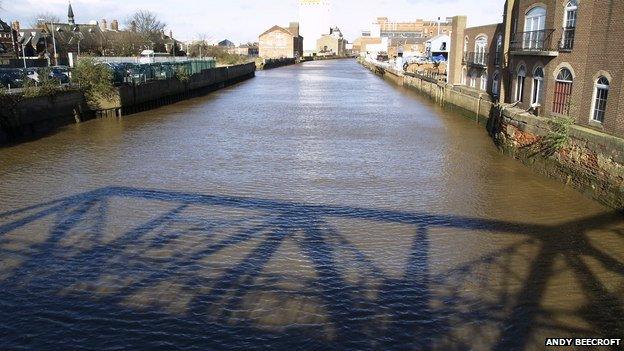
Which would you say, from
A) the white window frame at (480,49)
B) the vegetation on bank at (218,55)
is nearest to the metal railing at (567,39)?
the white window frame at (480,49)

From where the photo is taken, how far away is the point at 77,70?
31.3 metres

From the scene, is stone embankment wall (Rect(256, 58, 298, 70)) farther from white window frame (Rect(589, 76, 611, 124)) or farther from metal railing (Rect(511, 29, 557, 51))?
white window frame (Rect(589, 76, 611, 124))

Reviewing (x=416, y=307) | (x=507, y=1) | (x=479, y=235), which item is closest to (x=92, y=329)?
(x=416, y=307)

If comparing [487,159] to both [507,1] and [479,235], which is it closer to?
[479,235]

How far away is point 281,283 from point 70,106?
24.1 meters

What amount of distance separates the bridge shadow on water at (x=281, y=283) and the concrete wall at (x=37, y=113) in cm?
1166

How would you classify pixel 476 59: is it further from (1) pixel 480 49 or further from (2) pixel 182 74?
(2) pixel 182 74

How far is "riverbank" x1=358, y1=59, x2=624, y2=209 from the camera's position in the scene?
15.1 metres

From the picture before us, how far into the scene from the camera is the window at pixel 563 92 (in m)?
22.0

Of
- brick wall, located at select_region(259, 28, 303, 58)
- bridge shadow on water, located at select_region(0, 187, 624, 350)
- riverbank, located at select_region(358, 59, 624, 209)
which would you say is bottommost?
bridge shadow on water, located at select_region(0, 187, 624, 350)

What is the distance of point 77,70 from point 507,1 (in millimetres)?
25573

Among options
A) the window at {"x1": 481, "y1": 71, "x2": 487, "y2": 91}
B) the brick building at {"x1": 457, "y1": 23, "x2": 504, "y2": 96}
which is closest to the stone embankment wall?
the brick building at {"x1": 457, "y1": 23, "x2": 504, "y2": 96}

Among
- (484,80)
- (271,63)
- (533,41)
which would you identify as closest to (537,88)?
(533,41)

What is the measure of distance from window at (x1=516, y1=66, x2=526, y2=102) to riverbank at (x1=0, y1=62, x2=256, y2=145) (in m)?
22.8
